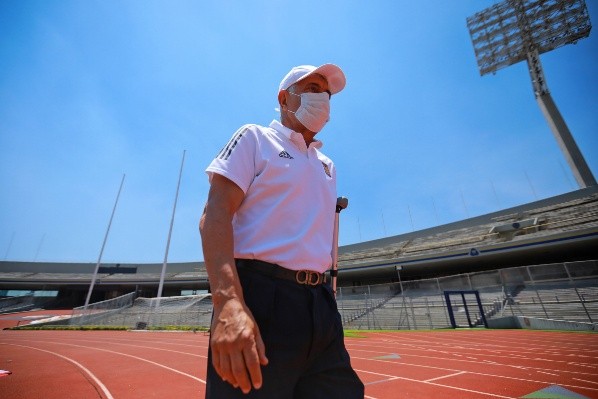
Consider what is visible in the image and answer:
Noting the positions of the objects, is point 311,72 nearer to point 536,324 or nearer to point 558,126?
point 536,324

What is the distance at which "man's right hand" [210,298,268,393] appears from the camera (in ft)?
2.92

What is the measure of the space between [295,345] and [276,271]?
321mm

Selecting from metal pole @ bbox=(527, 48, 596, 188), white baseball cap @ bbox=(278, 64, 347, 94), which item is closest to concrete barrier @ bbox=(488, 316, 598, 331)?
white baseball cap @ bbox=(278, 64, 347, 94)

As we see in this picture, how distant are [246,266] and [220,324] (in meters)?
0.37

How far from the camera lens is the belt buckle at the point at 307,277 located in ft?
4.52

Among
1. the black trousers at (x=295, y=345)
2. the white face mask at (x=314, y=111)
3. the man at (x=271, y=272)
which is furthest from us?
the white face mask at (x=314, y=111)

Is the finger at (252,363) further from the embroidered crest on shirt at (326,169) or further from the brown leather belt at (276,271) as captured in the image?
the embroidered crest on shirt at (326,169)

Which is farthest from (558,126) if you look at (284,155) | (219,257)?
(219,257)

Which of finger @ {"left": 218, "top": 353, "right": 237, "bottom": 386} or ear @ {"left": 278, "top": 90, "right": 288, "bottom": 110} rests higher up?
ear @ {"left": 278, "top": 90, "right": 288, "bottom": 110}

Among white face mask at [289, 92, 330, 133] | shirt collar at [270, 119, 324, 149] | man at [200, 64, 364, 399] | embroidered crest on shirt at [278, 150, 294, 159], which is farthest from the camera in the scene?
white face mask at [289, 92, 330, 133]

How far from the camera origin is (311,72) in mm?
1909

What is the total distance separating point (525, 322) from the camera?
1509cm

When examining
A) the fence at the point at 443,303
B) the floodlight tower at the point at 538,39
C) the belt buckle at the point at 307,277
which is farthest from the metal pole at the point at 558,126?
the belt buckle at the point at 307,277

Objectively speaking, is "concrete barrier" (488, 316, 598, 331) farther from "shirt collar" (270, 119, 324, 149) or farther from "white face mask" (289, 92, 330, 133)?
"shirt collar" (270, 119, 324, 149)
